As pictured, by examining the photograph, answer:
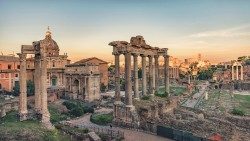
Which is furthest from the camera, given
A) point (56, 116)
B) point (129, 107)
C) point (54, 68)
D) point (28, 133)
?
point (54, 68)

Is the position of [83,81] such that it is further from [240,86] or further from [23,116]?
[240,86]

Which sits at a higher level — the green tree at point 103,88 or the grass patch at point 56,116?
the green tree at point 103,88

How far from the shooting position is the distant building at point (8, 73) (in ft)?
186

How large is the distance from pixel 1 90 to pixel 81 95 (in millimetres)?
15353

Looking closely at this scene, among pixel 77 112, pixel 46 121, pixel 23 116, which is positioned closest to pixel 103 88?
pixel 77 112

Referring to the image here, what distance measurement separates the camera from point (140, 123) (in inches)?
1137

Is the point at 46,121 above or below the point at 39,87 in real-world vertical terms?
below

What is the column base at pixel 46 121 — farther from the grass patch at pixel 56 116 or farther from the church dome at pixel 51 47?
the church dome at pixel 51 47

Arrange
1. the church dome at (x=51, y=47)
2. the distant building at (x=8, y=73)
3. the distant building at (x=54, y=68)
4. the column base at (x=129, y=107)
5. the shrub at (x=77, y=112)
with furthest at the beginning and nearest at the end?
1. the church dome at (x=51, y=47)
2. the distant building at (x=54, y=68)
3. the distant building at (x=8, y=73)
4. the shrub at (x=77, y=112)
5. the column base at (x=129, y=107)

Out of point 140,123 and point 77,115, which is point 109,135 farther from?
point 77,115

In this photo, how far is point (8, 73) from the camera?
57812 millimetres

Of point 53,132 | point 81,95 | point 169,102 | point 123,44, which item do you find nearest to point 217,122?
point 169,102

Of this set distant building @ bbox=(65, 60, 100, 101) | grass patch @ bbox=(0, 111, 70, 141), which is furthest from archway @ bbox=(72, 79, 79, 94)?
grass patch @ bbox=(0, 111, 70, 141)

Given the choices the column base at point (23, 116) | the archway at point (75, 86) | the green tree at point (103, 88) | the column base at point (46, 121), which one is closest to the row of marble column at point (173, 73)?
the green tree at point (103, 88)
